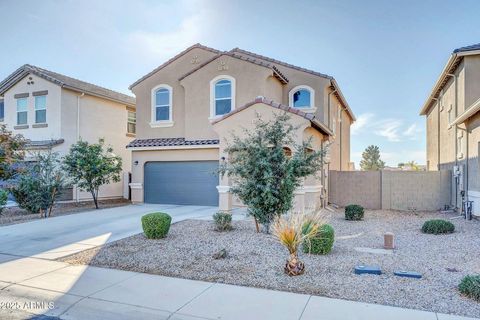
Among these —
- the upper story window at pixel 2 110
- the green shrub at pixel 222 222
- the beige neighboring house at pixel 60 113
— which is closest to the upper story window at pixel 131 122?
the beige neighboring house at pixel 60 113

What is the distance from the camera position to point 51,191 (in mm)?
14797

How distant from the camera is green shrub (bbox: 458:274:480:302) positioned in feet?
17.1

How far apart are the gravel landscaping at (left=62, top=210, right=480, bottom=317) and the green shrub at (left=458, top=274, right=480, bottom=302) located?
10 cm

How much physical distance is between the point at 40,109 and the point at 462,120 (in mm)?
22588

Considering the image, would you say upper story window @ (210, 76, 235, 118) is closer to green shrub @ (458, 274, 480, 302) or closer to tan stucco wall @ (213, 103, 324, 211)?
tan stucco wall @ (213, 103, 324, 211)

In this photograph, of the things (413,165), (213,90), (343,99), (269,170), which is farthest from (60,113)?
(413,165)

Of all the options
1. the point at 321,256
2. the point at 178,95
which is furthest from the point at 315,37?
the point at 321,256

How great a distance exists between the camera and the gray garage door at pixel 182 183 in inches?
680

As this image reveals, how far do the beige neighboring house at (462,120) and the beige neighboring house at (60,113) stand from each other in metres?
19.4

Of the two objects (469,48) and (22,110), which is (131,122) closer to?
(22,110)

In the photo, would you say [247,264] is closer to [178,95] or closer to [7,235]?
[7,235]

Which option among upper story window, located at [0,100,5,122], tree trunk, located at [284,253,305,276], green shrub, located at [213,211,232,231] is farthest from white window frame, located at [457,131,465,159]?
upper story window, located at [0,100,5,122]

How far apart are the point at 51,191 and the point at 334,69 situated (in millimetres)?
15903

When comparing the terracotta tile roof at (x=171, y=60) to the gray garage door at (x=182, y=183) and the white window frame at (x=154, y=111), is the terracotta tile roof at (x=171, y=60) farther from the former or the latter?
the gray garage door at (x=182, y=183)
